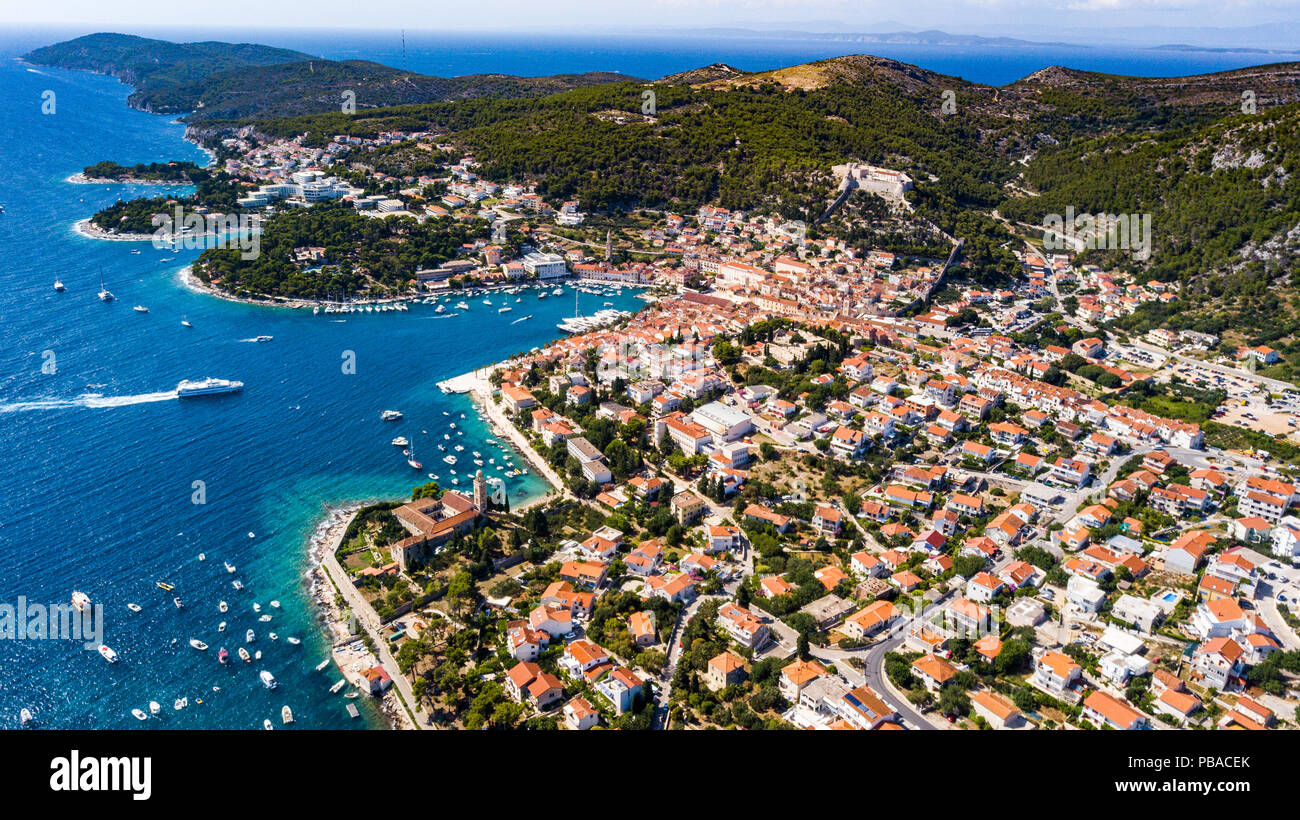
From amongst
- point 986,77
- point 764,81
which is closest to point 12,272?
point 764,81

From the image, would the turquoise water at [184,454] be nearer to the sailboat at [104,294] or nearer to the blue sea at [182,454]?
the blue sea at [182,454]

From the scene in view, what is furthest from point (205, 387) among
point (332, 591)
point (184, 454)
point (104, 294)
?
point (332, 591)

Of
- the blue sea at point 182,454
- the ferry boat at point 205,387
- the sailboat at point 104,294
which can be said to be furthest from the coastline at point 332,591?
the sailboat at point 104,294

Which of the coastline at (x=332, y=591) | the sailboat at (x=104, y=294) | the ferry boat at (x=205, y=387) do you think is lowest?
the coastline at (x=332, y=591)

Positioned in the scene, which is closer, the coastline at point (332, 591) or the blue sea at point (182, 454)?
the coastline at point (332, 591)

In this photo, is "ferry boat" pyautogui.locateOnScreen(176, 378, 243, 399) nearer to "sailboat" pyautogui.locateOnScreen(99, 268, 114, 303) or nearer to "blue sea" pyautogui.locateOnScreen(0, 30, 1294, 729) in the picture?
"blue sea" pyautogui.locateOnScreen(0, 30, 1294, 729)
